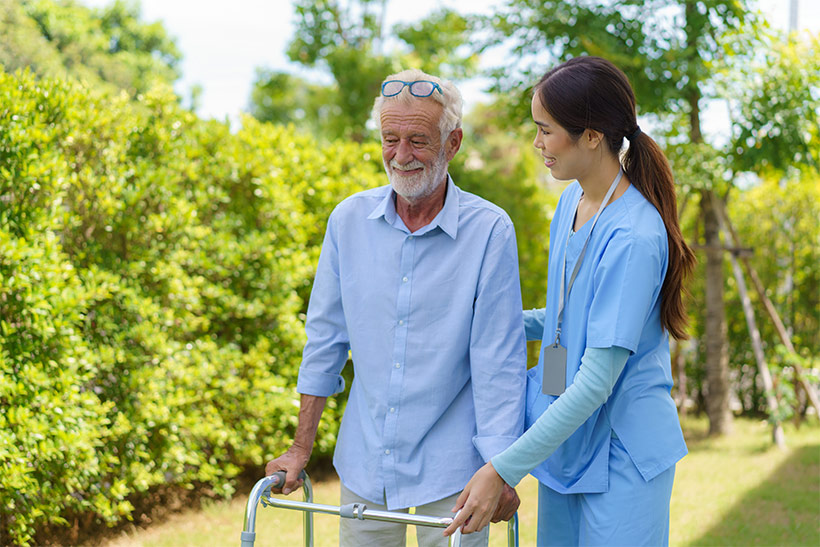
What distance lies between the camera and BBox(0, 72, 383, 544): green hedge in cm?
354

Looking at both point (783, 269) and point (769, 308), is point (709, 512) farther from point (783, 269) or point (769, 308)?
point (783, 269)

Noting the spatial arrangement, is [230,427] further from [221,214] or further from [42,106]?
[42,106]

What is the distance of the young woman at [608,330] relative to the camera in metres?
1.68

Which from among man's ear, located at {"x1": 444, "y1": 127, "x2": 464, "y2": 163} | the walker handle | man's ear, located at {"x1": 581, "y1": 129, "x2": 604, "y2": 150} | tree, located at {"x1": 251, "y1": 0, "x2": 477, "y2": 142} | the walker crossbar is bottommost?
the walker crossbar

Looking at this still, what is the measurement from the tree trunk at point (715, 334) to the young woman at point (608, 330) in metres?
5.57

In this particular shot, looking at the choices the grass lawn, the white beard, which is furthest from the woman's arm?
the grass lawn

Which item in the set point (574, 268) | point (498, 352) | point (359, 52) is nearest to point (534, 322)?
point (498, 352)

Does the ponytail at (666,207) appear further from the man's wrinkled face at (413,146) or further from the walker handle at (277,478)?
the walker handle at (277,478)

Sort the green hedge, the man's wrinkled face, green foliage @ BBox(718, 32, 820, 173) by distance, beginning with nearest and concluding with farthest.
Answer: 1. the man's wrinkled face
2. the green hedge
3. green foliage @ BBox(718, 32, 820, 173)

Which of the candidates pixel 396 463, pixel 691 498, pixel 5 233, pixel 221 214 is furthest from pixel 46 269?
pixel 691 498

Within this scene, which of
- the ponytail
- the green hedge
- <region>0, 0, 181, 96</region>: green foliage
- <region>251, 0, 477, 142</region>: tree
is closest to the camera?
the ponytail

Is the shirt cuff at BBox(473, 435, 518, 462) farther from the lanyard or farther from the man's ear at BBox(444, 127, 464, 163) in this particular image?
the man's ear at BBox(444, 127, 464, 163)

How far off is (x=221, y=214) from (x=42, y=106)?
130 centimetres

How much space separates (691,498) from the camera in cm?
526
